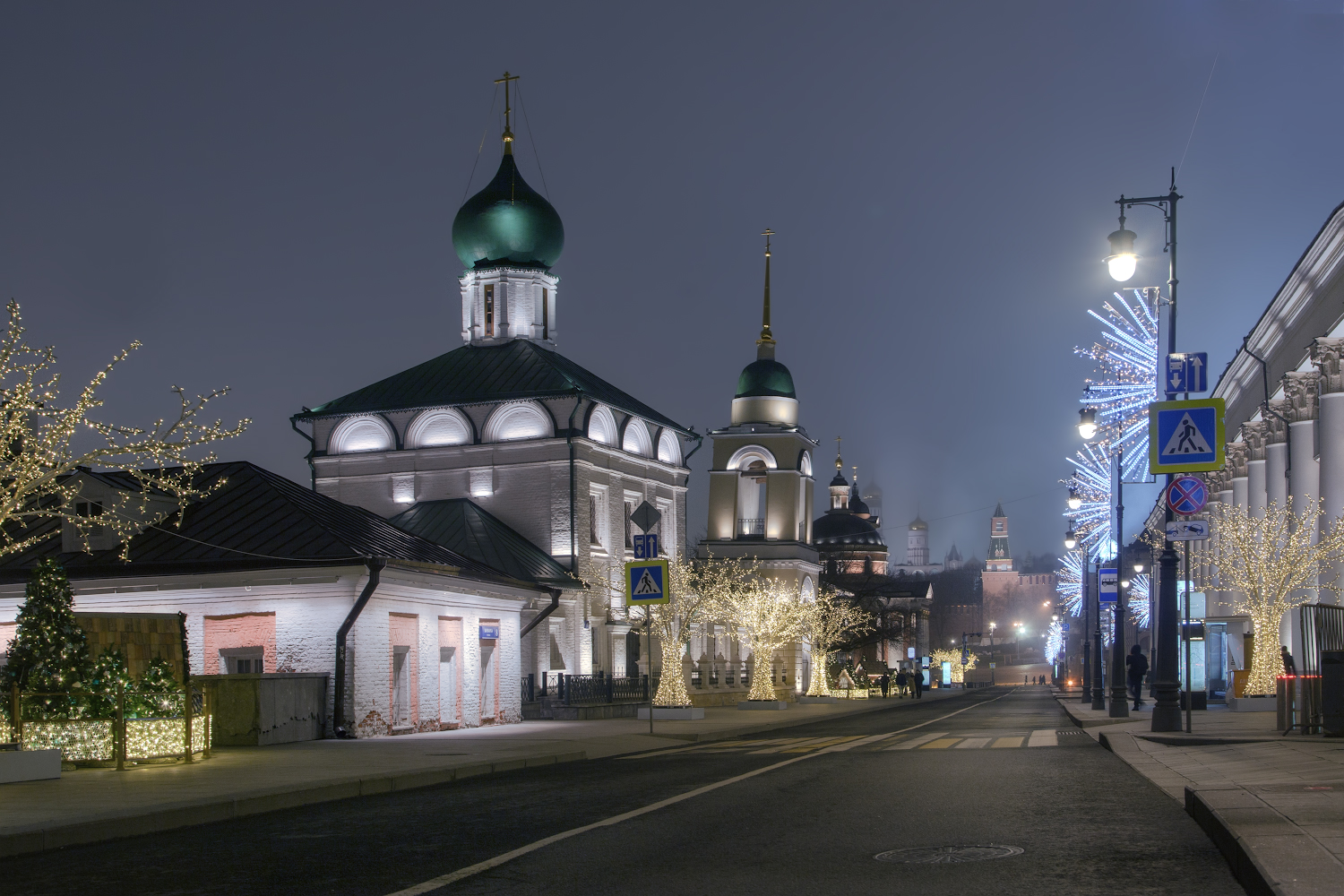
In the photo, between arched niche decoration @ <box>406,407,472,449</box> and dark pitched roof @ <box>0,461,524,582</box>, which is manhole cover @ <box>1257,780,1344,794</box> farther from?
arched niche decoration @ <box>406,407,472,449</box>

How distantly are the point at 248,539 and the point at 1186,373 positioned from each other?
1735 centimetres

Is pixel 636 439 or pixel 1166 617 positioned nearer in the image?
pixel 1166 617

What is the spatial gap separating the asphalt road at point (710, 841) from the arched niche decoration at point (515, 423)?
32.4m

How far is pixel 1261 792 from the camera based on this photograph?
10.5 metres

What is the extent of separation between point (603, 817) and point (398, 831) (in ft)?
5.27

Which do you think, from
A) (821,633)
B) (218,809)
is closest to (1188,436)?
(218,809)

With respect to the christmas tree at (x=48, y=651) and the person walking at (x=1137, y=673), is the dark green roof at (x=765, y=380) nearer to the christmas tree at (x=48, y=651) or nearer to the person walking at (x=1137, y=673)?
the person walking at (x=1137, y=673)

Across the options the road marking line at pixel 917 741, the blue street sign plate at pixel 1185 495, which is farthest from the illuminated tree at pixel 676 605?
the blue street sign plate at pixel 1185 495

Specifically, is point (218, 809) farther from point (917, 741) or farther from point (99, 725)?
Result: point (917, 741)

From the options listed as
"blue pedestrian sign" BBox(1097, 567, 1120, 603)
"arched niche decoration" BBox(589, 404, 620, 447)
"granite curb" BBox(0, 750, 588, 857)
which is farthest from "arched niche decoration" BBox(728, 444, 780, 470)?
"granite curb" BBox(0, 750, 588, 857)

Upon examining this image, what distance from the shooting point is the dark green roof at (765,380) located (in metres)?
72.9

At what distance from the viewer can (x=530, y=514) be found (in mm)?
47531

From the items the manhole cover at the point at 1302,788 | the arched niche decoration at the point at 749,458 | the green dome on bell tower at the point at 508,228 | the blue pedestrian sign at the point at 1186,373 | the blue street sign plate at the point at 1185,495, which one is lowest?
the manhole cover at the point at 1302,788

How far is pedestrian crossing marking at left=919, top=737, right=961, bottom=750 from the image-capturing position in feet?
67.5
